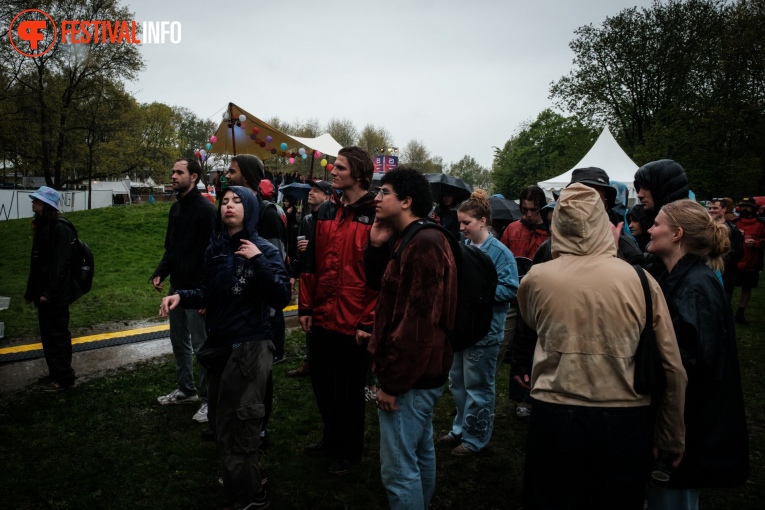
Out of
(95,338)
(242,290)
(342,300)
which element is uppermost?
(242,290)

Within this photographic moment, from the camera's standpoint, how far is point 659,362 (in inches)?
78.9

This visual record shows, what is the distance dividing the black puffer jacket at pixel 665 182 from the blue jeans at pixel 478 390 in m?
1.56

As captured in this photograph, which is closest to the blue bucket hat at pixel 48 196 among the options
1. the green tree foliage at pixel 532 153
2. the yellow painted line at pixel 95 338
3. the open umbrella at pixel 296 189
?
the yellow painted line at pixel 95 338

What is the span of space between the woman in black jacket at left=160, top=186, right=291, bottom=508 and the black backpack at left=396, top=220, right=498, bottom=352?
1.09 m

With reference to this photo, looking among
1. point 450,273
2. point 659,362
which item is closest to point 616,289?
point 659,362

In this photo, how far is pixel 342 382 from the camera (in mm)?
3613

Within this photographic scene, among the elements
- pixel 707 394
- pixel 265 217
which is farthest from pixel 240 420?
pixel 265 217

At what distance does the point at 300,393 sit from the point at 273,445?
1120 mm

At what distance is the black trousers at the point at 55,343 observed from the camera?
16.6ft

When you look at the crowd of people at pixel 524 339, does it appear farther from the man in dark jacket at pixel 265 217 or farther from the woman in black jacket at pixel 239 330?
the man in dark jacket at pixel 265 217

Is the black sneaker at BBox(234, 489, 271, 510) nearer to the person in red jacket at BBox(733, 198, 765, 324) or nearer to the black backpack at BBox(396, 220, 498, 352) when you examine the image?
the black backpack at BBox(396, 220, 498, 352)

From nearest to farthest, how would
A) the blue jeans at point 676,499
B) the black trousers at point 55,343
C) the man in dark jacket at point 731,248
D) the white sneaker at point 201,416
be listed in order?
the blue jeans at point 676,499, the white sneaker at point 201,416, the black trousers at point 55,343, the man in dark jacket at point 731,248

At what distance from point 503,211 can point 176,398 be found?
4.75 m

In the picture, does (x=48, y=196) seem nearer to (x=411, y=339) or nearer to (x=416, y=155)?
(x=411, y=339)
